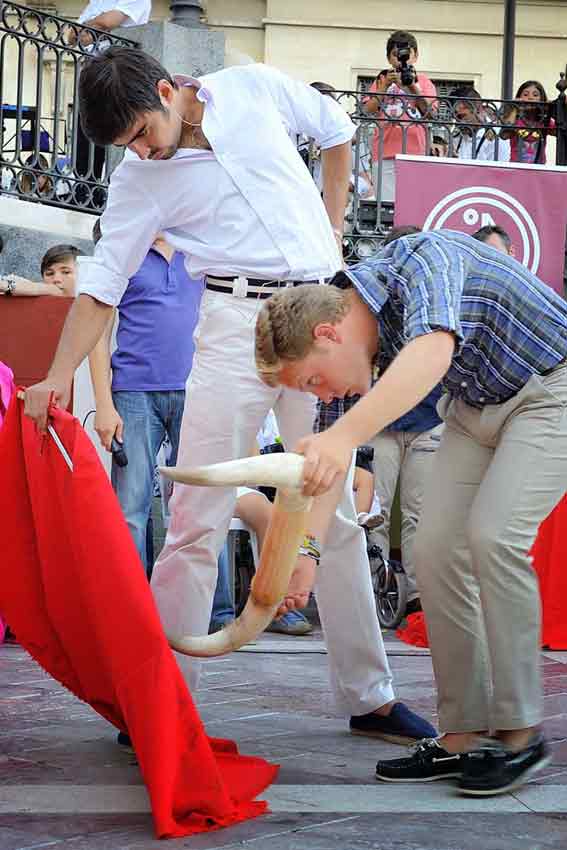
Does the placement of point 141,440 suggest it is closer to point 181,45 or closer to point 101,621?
point 101,621

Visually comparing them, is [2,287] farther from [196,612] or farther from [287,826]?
[287,826]

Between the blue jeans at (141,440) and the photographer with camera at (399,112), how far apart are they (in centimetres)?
527

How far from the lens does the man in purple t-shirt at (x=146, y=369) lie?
21.4 ft

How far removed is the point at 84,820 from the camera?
3.42 meters

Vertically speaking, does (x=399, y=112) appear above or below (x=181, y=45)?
below

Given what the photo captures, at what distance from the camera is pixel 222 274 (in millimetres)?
4312

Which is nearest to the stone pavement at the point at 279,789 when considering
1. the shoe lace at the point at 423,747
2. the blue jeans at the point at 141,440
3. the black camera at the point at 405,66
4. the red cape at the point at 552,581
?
the shoe lace at the point at 423,747

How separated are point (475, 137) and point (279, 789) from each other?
8.91 metres

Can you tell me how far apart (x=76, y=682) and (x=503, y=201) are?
667cm

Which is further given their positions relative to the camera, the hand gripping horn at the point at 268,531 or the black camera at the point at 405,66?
the black camera at the point at 405,66

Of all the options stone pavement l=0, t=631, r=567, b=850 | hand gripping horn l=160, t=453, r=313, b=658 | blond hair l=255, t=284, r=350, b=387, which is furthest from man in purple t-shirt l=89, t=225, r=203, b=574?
blond hair l=255, t=284, r=350, b=387

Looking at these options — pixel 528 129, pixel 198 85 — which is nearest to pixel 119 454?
pixel 198 85

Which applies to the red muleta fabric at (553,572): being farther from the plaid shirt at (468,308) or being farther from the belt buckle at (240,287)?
the plaid shirt at (468,308)

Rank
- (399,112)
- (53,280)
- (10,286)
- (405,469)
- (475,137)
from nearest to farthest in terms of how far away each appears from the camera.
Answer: (405,469) < (10,286) < (53,280) < (399,112) < (475,137)
